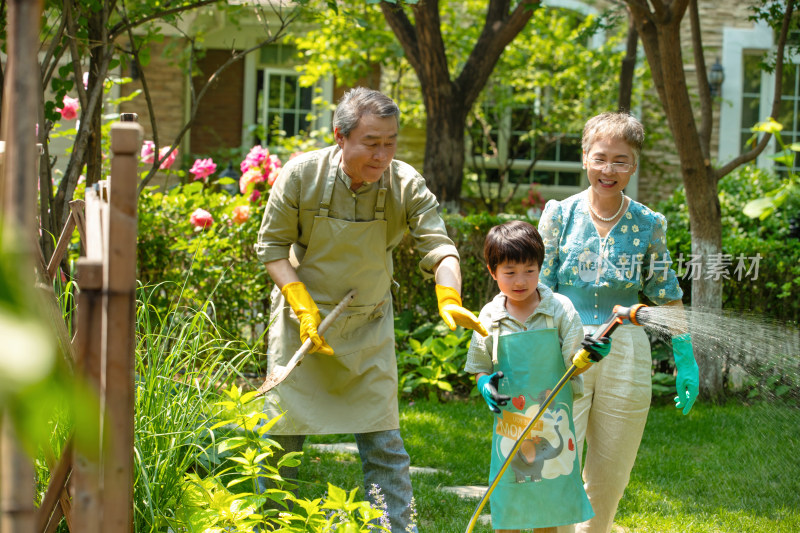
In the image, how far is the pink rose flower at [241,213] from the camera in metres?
5.51

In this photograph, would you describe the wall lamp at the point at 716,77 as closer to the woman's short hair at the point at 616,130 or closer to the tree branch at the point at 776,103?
the tree branch at the point at 776,103

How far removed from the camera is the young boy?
2619mm

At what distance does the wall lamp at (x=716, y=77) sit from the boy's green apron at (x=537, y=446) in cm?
965

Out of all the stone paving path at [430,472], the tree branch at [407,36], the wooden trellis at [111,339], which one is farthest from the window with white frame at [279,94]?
the wooden trellis at [111,339]

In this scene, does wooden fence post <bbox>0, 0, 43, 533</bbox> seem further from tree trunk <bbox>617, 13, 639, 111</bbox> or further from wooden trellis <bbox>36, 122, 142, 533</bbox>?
tree trunk <bbox>617, 13, 639, 111</bbox>

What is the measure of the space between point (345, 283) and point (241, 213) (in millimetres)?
2639

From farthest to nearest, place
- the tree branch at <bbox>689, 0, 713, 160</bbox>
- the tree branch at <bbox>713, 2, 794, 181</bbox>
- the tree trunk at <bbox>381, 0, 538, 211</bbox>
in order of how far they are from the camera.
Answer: the tree trunk at <bbox>381, 0, 538, 211</bbox>, the tree branch at <bbox>689, 0, 713, 160</bbox>, the tree branch at <bbox>713, 2, 794, 181</bbox>

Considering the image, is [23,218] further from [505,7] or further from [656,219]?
[505,7]

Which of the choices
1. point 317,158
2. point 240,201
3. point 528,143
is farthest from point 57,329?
point 528,143

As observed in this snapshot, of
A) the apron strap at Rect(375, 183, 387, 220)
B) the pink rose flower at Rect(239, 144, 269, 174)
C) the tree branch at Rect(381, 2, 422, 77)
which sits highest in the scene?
the tree branch at Rect(381, 2, 422, 77)

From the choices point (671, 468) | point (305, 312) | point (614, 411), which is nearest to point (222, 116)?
point (671, 468)

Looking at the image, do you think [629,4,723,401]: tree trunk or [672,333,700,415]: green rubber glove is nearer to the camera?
[672,333,700,415]: green rubber glove

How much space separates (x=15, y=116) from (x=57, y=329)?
1.18 metres

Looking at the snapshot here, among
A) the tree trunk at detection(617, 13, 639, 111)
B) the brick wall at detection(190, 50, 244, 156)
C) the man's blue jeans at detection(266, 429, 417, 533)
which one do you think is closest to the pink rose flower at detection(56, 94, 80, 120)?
the man's blue jeans at detection(266, 429, 417, 533)
